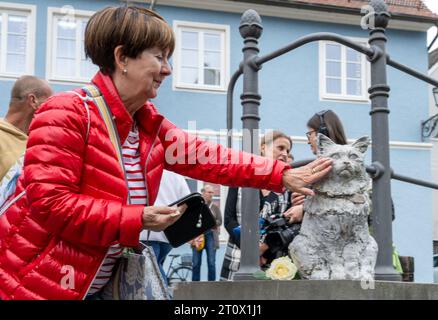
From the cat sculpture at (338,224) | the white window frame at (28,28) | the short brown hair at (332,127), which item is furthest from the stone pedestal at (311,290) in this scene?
the white window frame at (28,28)

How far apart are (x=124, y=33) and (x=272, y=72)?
39.9ft

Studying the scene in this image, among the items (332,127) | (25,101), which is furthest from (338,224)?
(25,101)

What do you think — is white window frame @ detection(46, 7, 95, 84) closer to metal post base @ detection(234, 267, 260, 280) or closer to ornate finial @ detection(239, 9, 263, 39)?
ornate finial @ detection(239, 9, 263, 39)

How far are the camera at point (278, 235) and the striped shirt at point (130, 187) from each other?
145 centimetres

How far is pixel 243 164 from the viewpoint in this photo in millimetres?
2064

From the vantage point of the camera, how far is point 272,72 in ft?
45.3

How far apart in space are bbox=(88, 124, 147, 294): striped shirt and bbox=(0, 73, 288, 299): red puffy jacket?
0.09m

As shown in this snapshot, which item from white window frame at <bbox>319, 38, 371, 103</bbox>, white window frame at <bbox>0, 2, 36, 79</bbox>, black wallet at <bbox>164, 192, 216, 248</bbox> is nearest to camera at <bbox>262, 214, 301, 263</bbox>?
black wallet at <bbox>164, 192, 216, 248</bbox>

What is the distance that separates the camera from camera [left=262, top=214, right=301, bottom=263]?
3121 millimetres

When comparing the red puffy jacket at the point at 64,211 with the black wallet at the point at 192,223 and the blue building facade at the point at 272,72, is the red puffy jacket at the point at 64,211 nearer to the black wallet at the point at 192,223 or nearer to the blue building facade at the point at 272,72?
the black wallet at the point at 192,223

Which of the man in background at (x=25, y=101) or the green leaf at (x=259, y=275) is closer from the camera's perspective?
the green leaf at (x=259, y=275)

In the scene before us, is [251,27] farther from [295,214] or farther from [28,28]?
[28,28]

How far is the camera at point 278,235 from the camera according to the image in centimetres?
312
